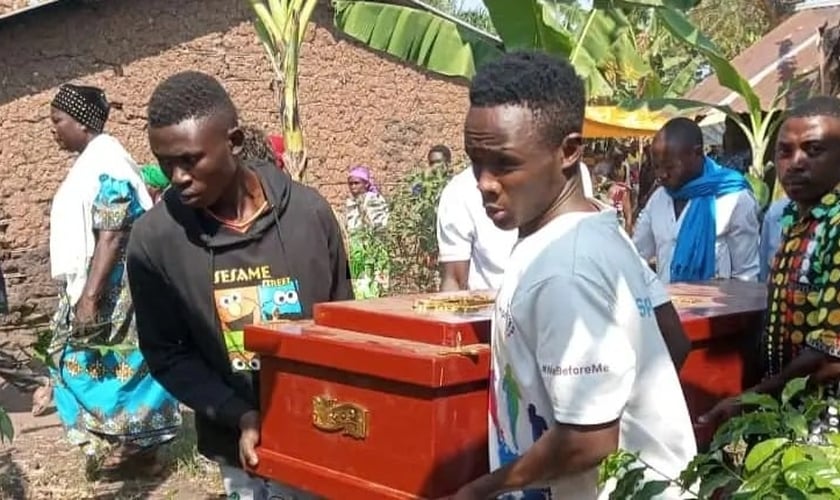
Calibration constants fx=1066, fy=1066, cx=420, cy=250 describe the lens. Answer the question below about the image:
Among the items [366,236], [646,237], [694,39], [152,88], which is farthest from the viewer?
[152,88]

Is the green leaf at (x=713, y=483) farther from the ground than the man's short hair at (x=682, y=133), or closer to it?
closer to it

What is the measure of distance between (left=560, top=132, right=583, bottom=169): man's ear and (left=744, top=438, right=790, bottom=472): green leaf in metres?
0.55

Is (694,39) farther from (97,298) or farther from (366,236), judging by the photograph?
(97,298)

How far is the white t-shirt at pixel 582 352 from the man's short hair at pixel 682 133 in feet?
10.1

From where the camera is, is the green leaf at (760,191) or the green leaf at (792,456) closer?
the green leaf at (792,456)

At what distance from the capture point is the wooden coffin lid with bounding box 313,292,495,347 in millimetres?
1940

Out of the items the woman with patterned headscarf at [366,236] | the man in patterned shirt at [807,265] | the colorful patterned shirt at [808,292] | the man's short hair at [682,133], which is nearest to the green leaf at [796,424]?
the man in patterned shirt at [807,265]

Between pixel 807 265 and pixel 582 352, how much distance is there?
1.21m

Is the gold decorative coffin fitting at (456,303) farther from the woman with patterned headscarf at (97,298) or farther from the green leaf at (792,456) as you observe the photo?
the woman with patterned headscarf at (97,298)

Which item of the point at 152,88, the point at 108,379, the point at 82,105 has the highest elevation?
the point at 152,88

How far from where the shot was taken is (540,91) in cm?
173

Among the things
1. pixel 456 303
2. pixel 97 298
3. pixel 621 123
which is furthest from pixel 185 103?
pixel 621 123

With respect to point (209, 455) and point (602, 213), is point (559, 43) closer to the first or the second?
point (209, 455)

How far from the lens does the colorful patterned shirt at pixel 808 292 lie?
243 centimetres
